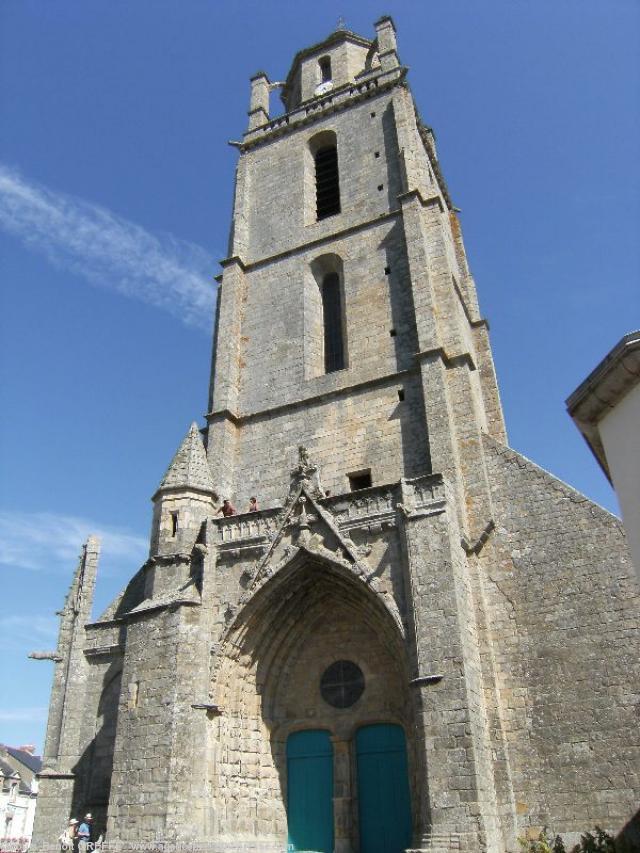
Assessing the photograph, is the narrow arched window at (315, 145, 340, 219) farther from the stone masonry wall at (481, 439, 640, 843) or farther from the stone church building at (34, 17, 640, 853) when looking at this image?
the stone masonry wall at (481, 439, 640, 843)

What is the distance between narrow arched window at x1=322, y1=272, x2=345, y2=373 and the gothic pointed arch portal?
5520 mm

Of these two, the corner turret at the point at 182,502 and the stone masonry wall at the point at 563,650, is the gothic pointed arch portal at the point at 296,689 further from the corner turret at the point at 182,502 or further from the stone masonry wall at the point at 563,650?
the corner turret at the point at 182,502

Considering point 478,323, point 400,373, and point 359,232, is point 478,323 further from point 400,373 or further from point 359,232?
point 400,373

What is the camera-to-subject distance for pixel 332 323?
52.8 ft

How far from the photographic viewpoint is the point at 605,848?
857 centimetres

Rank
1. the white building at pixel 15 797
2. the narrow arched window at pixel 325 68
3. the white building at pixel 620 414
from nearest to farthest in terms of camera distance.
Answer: the white building at pixel 620 414 < the narrow arched window at pixel 325 68 < the white building at pixel 15 797

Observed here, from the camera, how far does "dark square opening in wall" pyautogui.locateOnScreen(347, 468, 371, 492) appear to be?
13.1m

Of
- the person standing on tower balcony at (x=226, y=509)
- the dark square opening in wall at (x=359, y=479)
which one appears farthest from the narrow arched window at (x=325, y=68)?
the person standing on tower balcony at (x=226, y=509)

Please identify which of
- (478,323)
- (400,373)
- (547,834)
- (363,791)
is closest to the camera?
(547,834)

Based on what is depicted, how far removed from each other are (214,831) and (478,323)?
1276 cm

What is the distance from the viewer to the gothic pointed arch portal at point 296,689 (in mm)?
10562

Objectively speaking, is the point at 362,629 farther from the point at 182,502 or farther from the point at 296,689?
the point at 182,502

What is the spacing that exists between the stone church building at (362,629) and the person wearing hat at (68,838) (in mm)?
506

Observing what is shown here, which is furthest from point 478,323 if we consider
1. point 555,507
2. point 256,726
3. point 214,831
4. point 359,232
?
point 214,831
